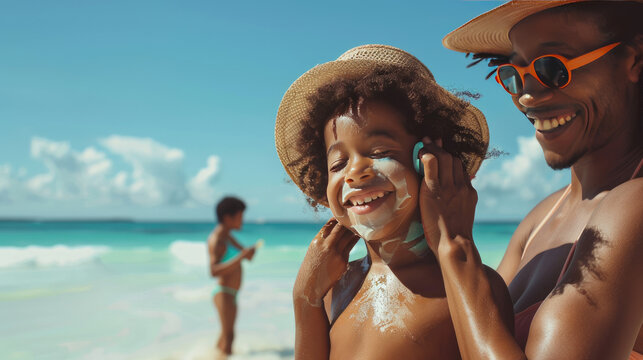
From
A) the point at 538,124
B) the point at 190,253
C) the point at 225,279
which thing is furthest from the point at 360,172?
the point at 190,253

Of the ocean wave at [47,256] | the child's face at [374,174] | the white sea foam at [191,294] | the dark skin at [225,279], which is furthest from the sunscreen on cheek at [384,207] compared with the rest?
the ocean wave at [47,256]

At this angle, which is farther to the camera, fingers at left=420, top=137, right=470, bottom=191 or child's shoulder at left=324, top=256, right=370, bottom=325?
child's shoulder at left=324, top=256, right=370, bottom=325

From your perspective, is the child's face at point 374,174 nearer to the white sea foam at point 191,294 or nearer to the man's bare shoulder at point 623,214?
the man's bare shoulder at point 623,214

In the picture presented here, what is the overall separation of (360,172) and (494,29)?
0.77 m

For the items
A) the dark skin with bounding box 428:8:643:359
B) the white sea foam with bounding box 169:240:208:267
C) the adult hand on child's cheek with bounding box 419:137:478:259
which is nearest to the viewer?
the dark skin with bounding box 428:8:643:359

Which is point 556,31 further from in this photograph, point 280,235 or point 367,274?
point 280,235

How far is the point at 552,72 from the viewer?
5.51 feet

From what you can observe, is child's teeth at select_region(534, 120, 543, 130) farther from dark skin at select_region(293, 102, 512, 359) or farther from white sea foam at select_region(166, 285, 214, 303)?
white sea foam at select_region(166, 285, 214, 303)

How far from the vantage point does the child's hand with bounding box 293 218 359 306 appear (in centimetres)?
199

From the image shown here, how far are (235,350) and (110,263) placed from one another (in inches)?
559

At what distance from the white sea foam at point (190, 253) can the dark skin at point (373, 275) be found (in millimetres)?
20263

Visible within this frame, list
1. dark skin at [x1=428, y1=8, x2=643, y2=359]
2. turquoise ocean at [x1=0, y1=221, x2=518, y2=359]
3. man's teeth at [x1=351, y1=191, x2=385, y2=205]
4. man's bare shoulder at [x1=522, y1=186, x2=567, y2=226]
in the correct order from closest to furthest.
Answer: dark skin at [x1=428, y1=8, x2=643, y2=359], man's teeth at [x1=351, y1=191, x2=385, y2=205], man's bare shoulder at [x1=522, y1=186, x2=567, y2=226], turquoise ocean at [x1=0, y1=221, x2=518, y2=359]

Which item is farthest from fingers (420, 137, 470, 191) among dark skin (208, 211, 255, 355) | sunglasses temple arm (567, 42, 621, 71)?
dark skin (208, 211, 255, 355)

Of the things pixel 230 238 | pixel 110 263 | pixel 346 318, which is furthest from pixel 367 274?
pixel 110 263
